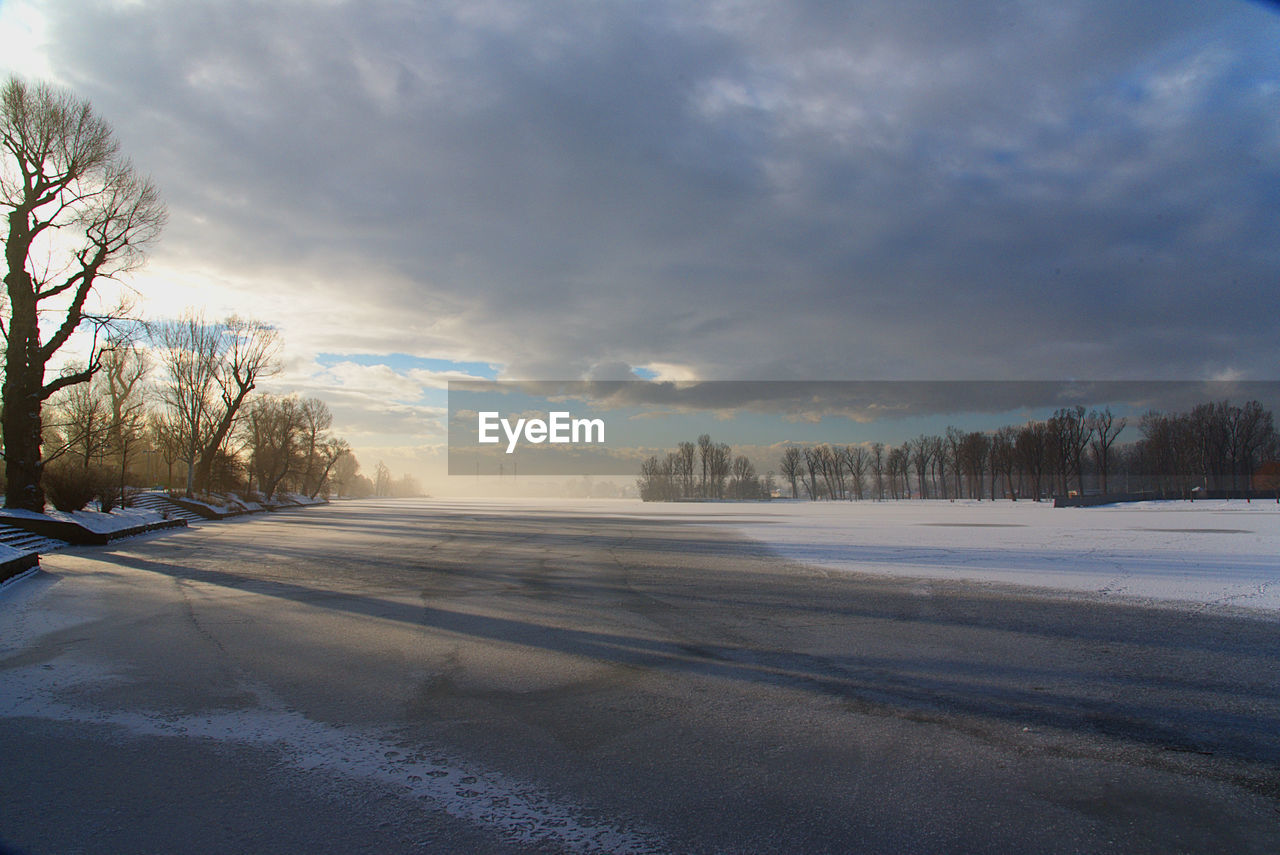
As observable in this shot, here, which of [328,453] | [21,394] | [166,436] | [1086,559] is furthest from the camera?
[328,453]

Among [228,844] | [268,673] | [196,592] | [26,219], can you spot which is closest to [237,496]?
[26,219]

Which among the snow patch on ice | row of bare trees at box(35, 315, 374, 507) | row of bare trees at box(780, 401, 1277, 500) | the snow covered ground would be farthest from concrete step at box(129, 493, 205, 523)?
row of bare trees at box(780, 401, 1277, 500)

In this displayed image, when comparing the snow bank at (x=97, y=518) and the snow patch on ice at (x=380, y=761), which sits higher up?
the snow bank at (x=97, y=518)

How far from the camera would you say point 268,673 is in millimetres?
6586

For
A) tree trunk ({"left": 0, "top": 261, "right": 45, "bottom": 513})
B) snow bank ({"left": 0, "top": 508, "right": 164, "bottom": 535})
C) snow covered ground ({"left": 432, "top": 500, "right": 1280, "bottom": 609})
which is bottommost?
snow covered ground ({"left": 432, "top": 500, "right": 1280, "bottom": 609})

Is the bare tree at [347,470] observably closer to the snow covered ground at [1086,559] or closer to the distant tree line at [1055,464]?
the distant tree line at [1055,464]

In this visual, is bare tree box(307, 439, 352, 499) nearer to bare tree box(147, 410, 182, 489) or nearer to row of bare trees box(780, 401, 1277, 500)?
bare tree box(147, 410, 182, 489)

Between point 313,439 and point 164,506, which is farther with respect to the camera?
point 313,439

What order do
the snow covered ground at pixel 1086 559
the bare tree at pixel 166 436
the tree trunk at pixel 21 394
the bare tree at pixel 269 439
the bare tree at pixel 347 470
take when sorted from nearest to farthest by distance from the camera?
the snow covered ground at pixel 1086 559 → the tree trunk at pixel 21 394 → the bare tree at pixel 166 436 → the bare tree at pixel 269 439 → the bare tree at pixel 347 470

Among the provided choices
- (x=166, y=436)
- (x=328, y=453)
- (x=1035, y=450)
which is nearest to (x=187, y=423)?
(x=166, y=436)

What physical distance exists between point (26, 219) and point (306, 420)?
68.4 m

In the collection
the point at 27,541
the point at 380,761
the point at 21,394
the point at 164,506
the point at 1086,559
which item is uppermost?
the point at 21,394

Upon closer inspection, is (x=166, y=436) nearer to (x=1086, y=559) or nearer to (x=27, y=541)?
(x=27, y=541)

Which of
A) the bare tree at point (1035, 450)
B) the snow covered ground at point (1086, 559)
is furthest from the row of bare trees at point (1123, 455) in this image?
the snow covered ground at point (1086, 559)
